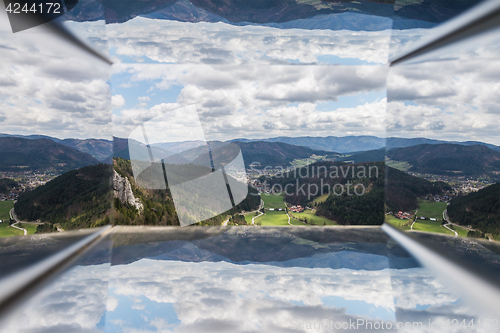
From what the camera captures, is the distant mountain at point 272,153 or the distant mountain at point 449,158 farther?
the distant mountain at point 272,153

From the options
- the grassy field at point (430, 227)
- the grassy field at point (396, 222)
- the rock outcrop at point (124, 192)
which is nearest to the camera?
the grassy field at point (430, 227)

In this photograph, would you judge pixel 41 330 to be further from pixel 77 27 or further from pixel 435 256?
pixel 435 256

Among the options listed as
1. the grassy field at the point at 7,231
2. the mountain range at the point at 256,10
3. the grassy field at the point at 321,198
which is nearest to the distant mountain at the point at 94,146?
the grassy field at the point at 7,231

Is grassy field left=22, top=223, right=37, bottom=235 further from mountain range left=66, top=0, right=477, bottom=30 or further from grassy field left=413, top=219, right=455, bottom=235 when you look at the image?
grassy field left=413, top=219, right=455, bottom=235

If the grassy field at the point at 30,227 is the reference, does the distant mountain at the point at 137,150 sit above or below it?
above

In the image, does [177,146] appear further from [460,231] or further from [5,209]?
[460,231]

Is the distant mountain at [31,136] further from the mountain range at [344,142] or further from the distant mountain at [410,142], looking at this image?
the distant mountain at [410,142]
